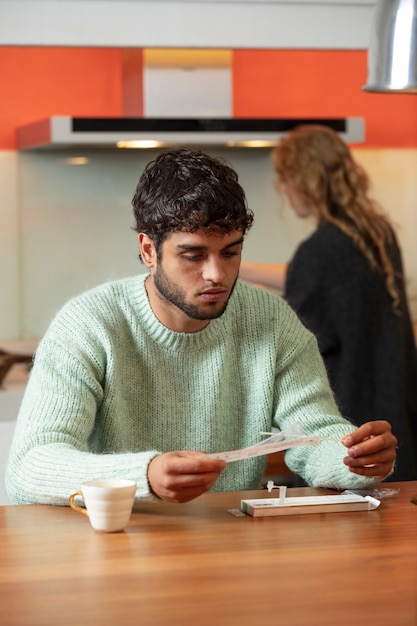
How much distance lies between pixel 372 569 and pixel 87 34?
2413 mm

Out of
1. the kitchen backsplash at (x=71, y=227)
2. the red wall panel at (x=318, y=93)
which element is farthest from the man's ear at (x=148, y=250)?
the red wall panel at (x=318, y=93)

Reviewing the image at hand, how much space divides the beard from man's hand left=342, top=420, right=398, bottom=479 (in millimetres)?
342

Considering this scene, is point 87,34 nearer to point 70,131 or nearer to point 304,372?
point 70,131

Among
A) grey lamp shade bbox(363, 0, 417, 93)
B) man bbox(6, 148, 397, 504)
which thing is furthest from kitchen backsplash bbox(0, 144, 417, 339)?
grey lamp shade bbox(363, 0, 417, 93)

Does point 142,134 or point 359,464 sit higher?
point 142,134

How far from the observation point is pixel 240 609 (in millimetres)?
1307

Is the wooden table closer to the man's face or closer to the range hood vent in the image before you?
the man's face

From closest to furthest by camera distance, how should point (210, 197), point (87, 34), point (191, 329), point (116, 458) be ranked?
point (116, 458)
point (210, 197)
point (191, 329)
point (87, 34)

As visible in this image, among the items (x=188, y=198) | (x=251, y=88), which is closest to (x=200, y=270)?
(x=188, y=198)

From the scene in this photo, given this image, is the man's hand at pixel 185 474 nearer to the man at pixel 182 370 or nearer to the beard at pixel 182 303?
the man at pixel 182 370

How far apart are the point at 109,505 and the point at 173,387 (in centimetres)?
54

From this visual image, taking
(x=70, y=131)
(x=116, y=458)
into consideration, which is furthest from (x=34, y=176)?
A: (x=116, y=458)

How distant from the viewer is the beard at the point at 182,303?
6.65 ft

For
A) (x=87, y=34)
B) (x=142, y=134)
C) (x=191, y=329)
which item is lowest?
(x=191, y=329)
